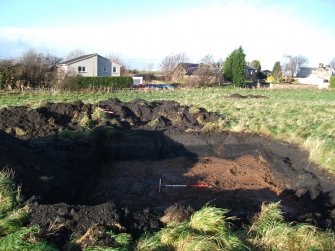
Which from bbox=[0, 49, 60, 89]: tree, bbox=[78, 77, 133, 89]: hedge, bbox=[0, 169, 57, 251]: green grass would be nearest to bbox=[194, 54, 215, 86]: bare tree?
bbox=[78, 77, 133, 89]: hedge

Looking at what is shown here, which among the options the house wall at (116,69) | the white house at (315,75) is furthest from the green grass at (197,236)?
the white house at (315,75)

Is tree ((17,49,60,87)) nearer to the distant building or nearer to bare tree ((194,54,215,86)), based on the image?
bare tree ((194,54,215,86))

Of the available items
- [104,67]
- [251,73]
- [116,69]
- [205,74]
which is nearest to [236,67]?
[205,74]

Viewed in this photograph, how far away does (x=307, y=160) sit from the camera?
11.4 metres

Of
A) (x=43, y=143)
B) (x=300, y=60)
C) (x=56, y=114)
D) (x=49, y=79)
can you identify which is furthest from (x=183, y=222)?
(x=300, y=60)

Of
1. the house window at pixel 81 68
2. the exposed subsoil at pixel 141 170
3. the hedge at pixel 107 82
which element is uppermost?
the house window at pixel 81 68

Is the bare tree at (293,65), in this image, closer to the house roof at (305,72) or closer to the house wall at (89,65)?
the house roof at (305,72)

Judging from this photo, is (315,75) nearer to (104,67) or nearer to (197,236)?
(104,67)

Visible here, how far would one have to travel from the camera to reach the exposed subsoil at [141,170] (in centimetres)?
581

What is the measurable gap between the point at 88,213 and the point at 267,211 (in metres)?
2.99

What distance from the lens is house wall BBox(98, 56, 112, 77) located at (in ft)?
177

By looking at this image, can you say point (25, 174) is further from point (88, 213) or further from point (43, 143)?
point (43, 143)

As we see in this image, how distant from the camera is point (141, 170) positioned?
38.5ft

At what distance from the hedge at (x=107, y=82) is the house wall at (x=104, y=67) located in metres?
13.4
